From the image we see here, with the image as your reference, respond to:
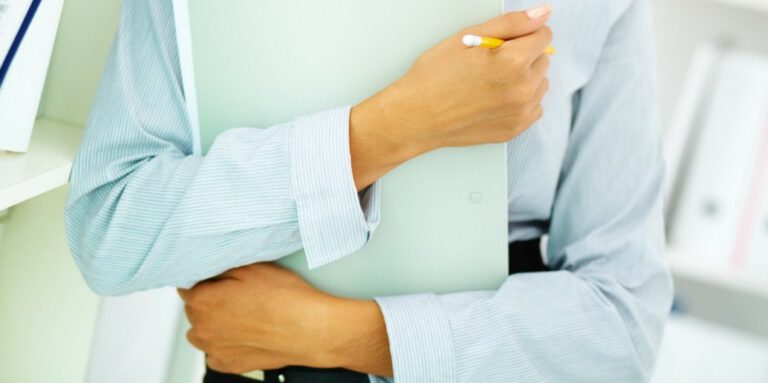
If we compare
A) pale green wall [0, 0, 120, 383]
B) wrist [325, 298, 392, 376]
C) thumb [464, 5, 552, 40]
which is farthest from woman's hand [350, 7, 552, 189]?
pale green wall [0, 0, 120, 383]

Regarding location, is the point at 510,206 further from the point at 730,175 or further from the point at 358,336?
the point at 730,175

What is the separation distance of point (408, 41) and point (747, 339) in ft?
4.23

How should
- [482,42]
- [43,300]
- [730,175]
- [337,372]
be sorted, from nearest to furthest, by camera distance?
[482,42], [337,372], [43,300], [730,175]

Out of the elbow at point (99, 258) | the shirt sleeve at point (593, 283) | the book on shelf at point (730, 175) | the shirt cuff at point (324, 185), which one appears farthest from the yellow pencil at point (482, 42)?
the book on shelf at point (730, 175)

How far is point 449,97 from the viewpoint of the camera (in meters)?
0.71

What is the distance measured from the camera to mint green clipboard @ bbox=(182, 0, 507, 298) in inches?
28.8

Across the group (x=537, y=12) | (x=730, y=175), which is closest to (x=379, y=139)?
(x=537, y=12)

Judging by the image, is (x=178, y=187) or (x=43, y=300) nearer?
(x=178, y=187)

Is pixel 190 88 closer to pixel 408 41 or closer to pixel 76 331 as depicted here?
pixel 408 41

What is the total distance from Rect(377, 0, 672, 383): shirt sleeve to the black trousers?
23mm

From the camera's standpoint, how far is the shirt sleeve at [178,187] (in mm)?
713

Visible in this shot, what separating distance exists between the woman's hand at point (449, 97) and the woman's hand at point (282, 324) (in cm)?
13

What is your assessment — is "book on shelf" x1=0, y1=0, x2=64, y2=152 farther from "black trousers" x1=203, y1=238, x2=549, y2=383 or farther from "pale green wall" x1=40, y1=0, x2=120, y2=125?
"black trousers" x1=203, y1=238, x2=549, y2=383

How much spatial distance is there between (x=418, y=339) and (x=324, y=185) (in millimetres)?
180
